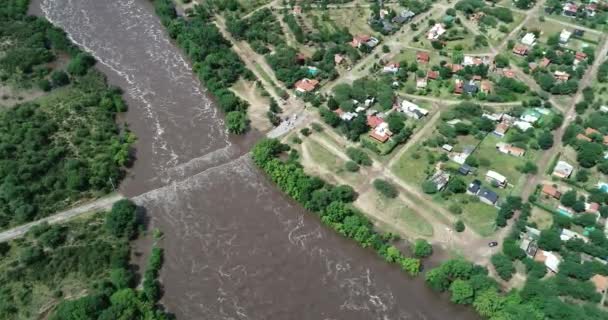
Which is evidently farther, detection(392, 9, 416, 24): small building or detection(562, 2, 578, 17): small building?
detection(562, 2, 578, 17): small building

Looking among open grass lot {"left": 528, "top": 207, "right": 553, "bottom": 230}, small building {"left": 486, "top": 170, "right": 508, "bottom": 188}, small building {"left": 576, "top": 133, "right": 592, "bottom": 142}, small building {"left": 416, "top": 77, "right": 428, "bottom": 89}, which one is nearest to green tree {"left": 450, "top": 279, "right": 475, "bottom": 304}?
open grass lot {"left": 528, "top": 207, "right": 553, "bottom": 230}

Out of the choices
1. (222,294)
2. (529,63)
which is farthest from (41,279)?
(529,63)

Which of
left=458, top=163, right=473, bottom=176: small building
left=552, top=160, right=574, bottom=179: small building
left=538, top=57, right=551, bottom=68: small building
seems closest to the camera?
left=552, top=160, right=574, bottom=179: small building

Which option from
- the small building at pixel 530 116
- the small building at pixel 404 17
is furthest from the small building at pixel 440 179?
the small building at pixel 404 17

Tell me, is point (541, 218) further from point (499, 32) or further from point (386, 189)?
point (499, 32)

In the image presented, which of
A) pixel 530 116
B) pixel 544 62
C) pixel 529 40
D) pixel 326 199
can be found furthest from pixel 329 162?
pixel 529 40

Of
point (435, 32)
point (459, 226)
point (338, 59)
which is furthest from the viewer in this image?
point (435, 32)

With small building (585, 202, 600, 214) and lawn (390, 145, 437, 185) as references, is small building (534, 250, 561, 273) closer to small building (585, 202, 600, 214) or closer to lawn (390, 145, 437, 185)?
small building (585, 202, 600, 214)
